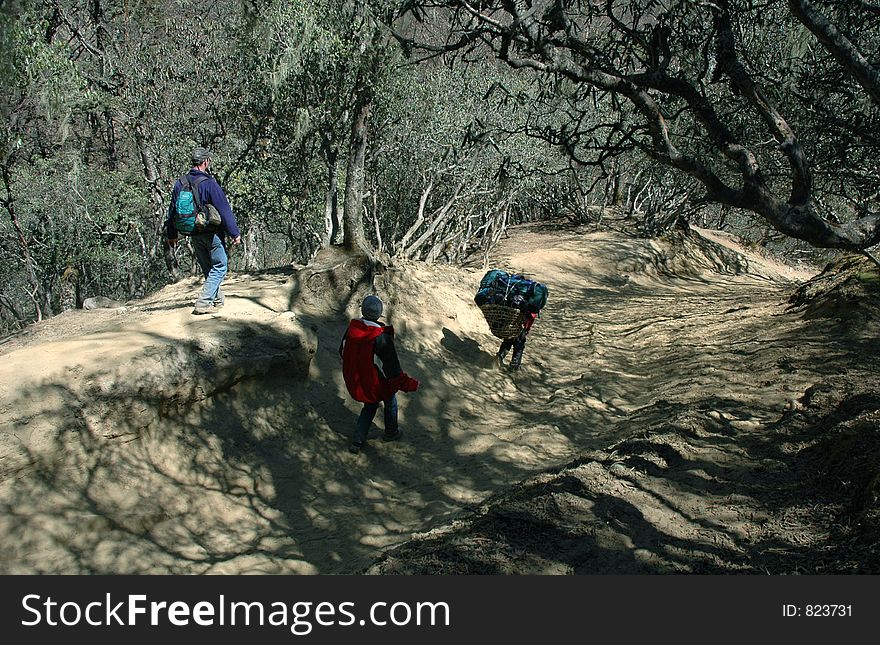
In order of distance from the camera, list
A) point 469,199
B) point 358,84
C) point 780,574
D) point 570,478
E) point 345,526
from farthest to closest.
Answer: point 469,199, point 358,84, point 345,526, point 570,478, point 780,574

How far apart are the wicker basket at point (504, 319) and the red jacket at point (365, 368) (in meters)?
2.22

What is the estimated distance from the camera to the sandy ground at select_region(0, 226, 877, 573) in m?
3.99

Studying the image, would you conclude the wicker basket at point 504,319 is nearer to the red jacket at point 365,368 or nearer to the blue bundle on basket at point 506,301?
the blue bundle on basket at point 506,301

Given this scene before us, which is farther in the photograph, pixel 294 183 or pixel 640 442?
pixel 294 183

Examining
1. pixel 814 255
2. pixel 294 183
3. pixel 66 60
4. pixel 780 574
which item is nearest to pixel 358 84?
pixel 294 183

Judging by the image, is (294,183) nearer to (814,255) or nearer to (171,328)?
(171,328)

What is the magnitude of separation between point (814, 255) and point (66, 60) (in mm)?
24194

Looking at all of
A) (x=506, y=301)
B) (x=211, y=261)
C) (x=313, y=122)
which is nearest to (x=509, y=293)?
(x=506, y=301)

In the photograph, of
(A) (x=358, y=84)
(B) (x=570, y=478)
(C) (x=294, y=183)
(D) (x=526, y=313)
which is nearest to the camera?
(B) (x=570, y=478)

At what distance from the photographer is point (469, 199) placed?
16453 millimetres

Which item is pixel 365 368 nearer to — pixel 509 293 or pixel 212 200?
pixel 212 200

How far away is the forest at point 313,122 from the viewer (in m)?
7.01

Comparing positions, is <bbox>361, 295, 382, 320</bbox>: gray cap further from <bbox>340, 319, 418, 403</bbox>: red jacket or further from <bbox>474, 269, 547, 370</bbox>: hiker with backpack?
<bbox>474, 269, 547, 370</bbox>: hiker with backpack

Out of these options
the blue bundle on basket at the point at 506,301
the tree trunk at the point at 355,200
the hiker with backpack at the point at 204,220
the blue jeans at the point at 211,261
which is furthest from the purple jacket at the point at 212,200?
the blue bundle on basket at the point at 506,301
